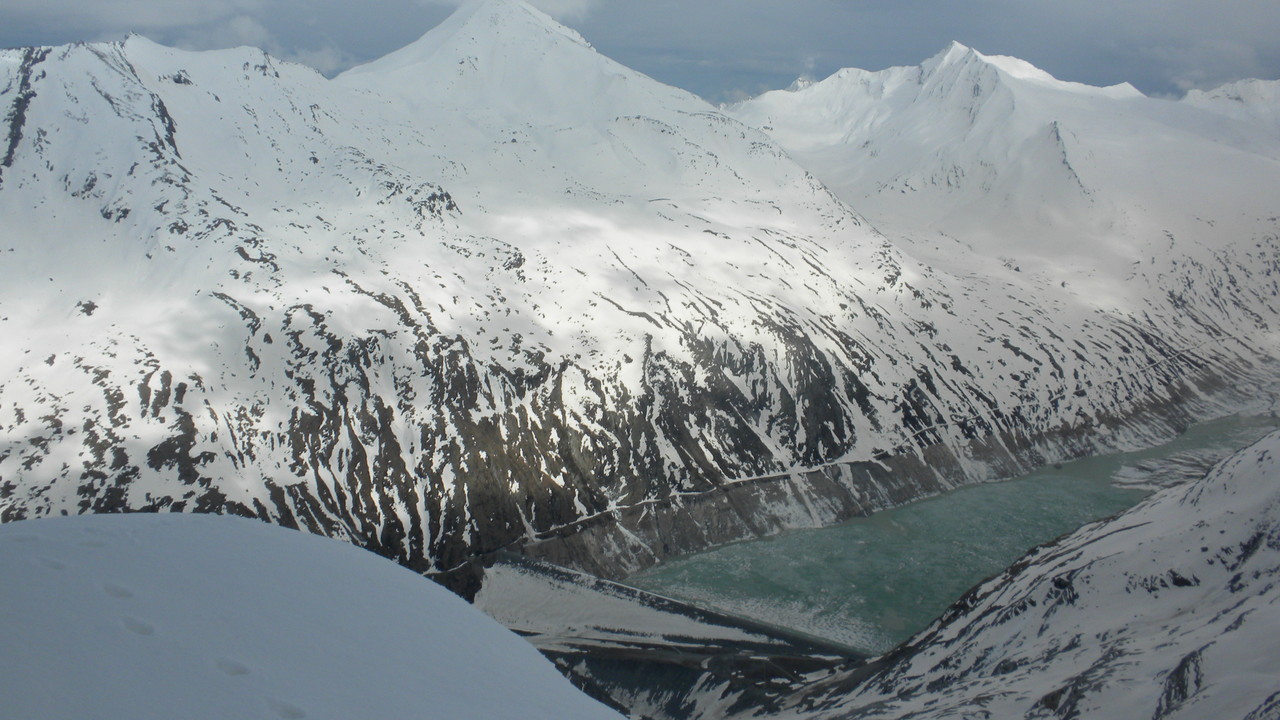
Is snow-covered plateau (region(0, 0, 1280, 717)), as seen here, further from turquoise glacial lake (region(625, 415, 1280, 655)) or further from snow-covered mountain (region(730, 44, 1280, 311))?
snow-covered mountain (region(730, 44, 1280, 311))

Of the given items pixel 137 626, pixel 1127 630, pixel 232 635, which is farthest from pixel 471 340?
pixel 137 626

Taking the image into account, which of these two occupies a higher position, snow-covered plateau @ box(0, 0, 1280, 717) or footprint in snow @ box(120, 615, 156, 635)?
snow-covered plateau @ box(0, 0, 1280, 717)

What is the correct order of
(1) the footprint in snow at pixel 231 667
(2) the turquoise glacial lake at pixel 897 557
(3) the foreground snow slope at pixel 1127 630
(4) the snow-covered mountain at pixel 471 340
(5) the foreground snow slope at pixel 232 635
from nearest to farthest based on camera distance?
(5) the foreground snow slope at pixel 232 635, (1) the footprint in snow at pixel 231 667, (3) the foreground snow slope at pixel 1127 630, (2) the turquoise glacial lake at pixel 897 557, (4) the snow-covered mountain at pixel 471 340

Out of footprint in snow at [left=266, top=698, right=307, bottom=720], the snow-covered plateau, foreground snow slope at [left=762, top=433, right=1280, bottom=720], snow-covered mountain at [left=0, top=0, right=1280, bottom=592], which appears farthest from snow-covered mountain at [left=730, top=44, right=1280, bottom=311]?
footprint in snow at [left=266, top=698, right=307, bottom=720]

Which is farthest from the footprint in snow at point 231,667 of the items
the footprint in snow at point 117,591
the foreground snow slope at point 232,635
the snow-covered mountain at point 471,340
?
the snow-covered mountain at point 471,340

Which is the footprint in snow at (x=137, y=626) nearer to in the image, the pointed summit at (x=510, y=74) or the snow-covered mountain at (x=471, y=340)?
the snow-covered mountain at (x=471, y=340)
